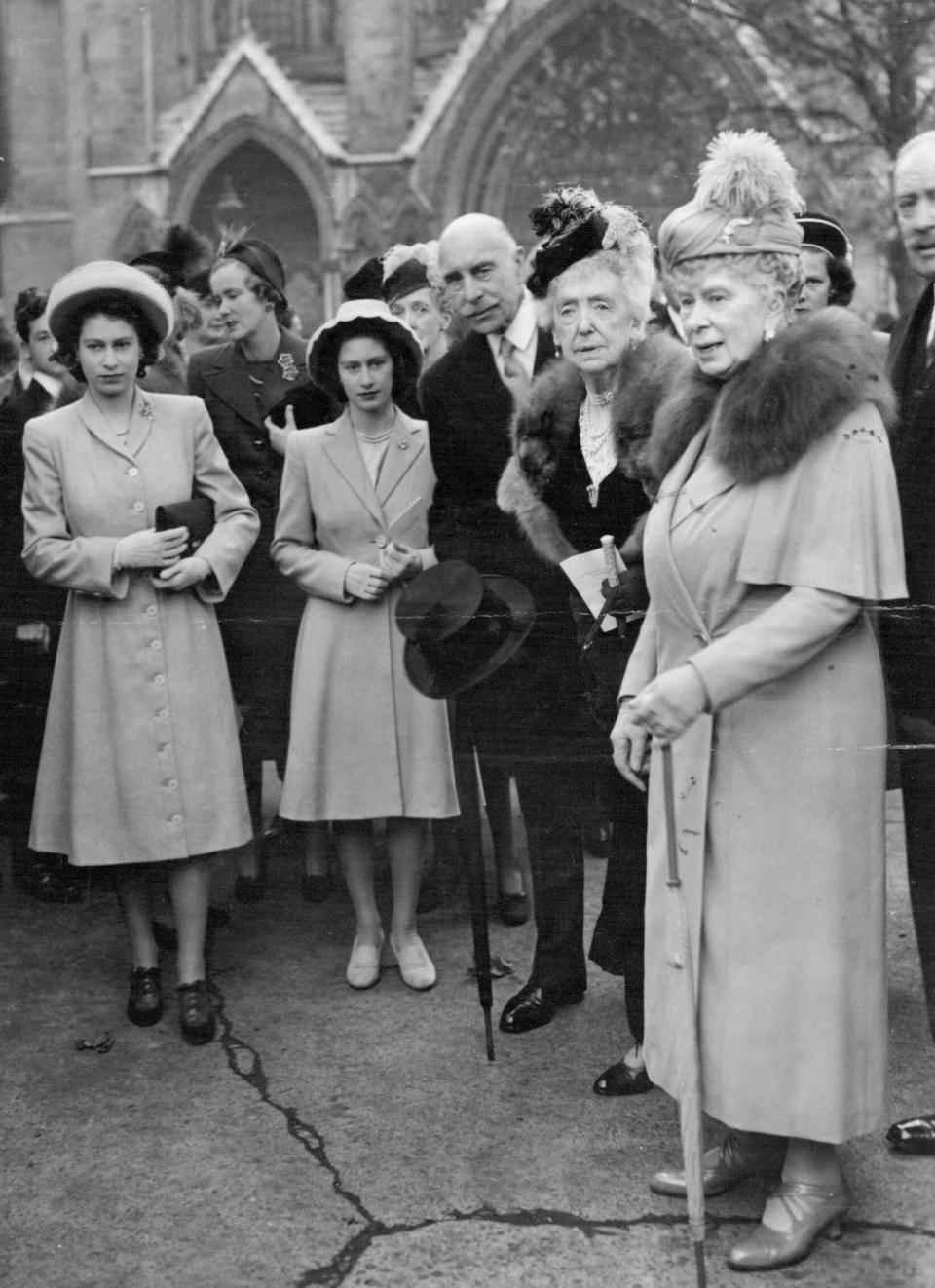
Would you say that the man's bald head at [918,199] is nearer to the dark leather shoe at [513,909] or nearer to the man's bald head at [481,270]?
the man's bald head at [481,270]

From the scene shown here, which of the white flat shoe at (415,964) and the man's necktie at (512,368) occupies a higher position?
the man's necktie at (512,368)

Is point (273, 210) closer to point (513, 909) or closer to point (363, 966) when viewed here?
point (513, 909)

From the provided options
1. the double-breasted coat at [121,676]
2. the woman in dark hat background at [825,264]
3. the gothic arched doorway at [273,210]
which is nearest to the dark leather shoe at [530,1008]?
the double-breasted coat at [121,676]

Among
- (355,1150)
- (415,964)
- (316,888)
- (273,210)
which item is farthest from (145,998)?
(273,210)

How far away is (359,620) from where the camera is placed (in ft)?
15.0

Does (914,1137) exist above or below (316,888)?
below

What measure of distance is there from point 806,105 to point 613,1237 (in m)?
10.7

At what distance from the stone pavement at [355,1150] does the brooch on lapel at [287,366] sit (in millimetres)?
2217

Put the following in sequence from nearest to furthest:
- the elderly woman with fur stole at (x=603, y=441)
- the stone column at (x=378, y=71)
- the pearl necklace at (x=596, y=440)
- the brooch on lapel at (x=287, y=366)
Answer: the elderly woman with fur stole at (x=603, y=441) < the pearl necklace at (x=596, y=440) < the brooch on lapel at (x=287, y=366) < the stone column at (x=378, y=71)

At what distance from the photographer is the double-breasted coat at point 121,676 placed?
14.0ft

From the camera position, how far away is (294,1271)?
3.02 metres

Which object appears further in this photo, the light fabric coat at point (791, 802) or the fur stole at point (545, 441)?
the fur stole at point (545, 441)

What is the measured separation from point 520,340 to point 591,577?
1134 mm

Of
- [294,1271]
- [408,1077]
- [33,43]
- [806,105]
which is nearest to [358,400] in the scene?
[408,1077]
